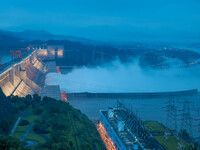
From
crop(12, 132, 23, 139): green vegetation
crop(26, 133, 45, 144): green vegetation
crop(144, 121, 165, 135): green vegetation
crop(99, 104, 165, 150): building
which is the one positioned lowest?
crop(144, 121, 165, 135): green vegetation

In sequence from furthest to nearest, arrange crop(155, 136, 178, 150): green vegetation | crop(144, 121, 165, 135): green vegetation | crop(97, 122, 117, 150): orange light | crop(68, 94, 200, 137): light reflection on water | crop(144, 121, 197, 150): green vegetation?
1. crop(68, 94, 200, 137): light reflection on water
2. crop(144, 121, 165, 135): green vegetation
3. crop(97, 122, 117, 150): orange light
4. crop(144, 121, 197, 150): green vegetation
5. crop(155, 136, 178, 150): green vegetation

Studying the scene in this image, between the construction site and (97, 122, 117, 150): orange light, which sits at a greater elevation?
the construction site

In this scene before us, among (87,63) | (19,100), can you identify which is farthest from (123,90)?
(87,63)

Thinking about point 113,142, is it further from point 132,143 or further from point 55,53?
point 55,53

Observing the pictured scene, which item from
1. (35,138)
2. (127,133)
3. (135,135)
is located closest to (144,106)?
(127,133)

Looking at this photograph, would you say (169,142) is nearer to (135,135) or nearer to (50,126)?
(135,135)

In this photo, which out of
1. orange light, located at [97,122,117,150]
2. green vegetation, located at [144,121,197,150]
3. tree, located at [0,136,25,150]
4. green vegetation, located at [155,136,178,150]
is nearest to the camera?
tree, located at [0,136,25,150]

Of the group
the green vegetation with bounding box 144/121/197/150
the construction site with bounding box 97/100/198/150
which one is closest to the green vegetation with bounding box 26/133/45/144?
the construction site with bounding box 97/100/198/150

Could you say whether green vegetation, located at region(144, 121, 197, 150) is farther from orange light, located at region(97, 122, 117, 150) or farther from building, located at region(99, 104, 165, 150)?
orange light, located at region(97, 122, 117, 150)
